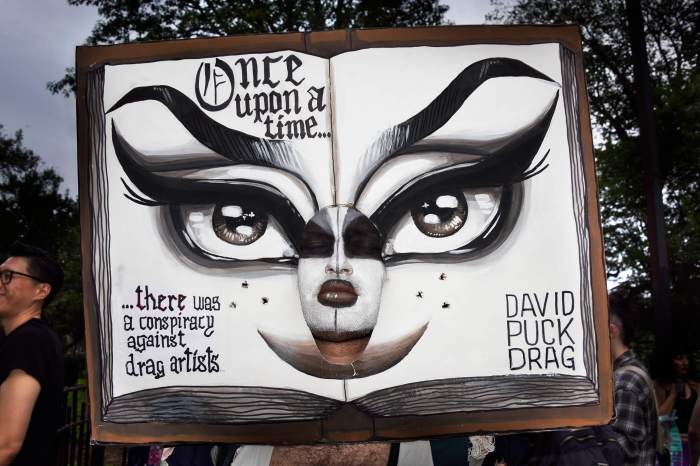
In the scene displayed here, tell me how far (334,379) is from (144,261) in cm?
78

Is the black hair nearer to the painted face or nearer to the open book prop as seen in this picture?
the open book prop

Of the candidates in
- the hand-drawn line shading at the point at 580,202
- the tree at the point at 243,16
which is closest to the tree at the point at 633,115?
the tree at the point at 243,16

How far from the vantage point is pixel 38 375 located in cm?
251

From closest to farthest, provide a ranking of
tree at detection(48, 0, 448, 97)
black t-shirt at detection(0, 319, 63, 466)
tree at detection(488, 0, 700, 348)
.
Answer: black t-shirt at detection(0, 319, 63, 466)
tree at detection(48, 0, 448, 97)
tree at detection(488, 0, 700, 348)

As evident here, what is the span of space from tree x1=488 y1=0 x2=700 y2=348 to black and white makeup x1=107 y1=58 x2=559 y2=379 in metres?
10.0

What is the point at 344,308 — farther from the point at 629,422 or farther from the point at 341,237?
the point at 629,422

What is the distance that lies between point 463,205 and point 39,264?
5.48ft

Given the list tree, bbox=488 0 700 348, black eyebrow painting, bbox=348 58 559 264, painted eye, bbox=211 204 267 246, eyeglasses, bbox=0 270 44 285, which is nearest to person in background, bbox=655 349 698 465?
black eyebrow painting, bbox=348 58 559 264

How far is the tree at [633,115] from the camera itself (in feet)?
37.8

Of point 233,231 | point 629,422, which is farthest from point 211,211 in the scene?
point 629,422

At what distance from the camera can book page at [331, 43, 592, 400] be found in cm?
238

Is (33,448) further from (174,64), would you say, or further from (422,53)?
(422,53)

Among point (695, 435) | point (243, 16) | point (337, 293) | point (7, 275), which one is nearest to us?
point (337, 293)

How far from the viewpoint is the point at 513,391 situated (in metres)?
2.36
